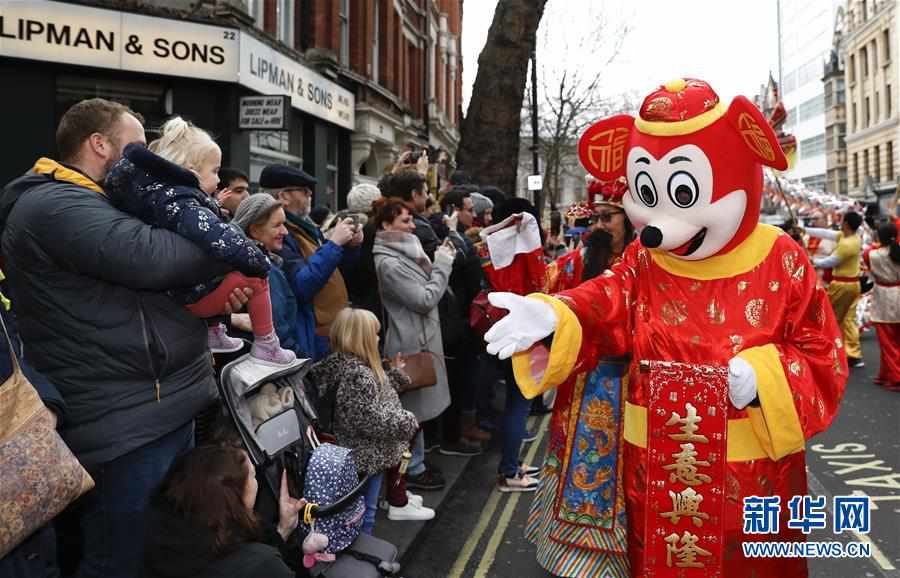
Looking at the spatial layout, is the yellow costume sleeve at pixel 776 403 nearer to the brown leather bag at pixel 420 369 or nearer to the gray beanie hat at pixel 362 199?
the brown leather bag at pixel 420 369

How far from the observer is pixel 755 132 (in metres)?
2.67

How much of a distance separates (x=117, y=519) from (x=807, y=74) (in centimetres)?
7514

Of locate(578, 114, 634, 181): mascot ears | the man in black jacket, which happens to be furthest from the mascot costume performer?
the man in black jacket

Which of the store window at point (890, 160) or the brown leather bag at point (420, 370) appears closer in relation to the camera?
the brown leather bag at point (420, 370)

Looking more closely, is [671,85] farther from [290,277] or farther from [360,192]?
[360,192]

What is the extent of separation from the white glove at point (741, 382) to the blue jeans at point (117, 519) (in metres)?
1.90

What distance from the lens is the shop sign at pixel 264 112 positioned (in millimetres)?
8789

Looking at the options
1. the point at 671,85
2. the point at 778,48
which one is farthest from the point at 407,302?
the point at 778,48

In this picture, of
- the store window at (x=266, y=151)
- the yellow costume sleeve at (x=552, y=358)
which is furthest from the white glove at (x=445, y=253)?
the store window at (x=266, y=151)

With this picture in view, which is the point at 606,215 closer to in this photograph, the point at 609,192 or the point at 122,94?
the point at 609,192

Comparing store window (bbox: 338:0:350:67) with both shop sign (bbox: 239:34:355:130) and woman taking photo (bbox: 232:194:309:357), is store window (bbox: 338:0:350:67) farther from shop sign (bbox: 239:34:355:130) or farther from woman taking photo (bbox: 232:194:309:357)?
woman taking photo (bbox: 232:194:309:357)

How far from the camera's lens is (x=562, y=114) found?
98.3ft

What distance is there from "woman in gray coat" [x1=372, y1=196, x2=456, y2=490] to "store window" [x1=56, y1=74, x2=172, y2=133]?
5.20m

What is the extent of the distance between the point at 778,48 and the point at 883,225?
3064 inches
